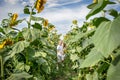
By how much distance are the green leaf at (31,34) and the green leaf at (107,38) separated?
1.88 meters

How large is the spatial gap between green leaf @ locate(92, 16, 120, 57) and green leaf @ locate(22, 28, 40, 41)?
188cm

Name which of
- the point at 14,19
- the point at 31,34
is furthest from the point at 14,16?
the point at 31,34

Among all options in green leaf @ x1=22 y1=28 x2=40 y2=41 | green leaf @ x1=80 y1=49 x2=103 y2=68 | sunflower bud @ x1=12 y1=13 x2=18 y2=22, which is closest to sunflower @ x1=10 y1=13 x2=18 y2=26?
sunflower bud @ x1=12 y1=13 x2=18 y2=22

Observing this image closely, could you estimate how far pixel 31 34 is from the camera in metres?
3.30

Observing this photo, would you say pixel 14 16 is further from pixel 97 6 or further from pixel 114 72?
pixel 114 72

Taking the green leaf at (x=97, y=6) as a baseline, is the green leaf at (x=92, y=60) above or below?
below

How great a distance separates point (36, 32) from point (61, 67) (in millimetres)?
8645

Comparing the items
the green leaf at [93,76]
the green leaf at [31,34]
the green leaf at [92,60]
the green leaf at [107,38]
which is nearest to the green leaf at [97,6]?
the green leaf at [107,38]

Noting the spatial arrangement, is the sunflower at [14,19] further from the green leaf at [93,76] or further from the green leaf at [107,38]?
the green leaf at [107,38]

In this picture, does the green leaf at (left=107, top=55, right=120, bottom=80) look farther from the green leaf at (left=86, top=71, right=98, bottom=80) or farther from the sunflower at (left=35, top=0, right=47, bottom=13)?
the sunflower at (left=35, top=0, right=47, bottom=13)

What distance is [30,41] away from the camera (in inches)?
134

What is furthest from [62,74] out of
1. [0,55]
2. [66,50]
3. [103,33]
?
[103,33]

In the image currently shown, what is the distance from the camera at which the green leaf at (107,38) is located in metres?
1.29

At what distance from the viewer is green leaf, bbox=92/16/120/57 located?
1.29m
